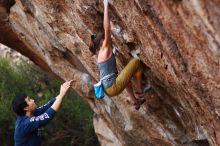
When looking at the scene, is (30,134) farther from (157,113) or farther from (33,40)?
(33,40)

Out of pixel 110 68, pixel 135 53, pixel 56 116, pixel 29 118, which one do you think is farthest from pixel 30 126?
pixel 56 116

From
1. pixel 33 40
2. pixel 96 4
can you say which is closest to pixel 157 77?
pixel 96 4

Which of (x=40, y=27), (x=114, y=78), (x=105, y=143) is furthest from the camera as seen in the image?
(x=105, y=143)

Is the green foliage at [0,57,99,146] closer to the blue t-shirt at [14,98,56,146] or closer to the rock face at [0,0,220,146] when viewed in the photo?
the rock face at [0,0,220,146]

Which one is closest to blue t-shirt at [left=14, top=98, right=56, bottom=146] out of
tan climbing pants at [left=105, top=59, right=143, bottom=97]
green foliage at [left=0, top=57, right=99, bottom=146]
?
tan climbing pants at [left=105, top=59, right=143, bottom=97]

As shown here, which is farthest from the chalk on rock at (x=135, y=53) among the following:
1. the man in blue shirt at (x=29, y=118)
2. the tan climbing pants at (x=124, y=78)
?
the man in blue shirt at (x=29, y=118)

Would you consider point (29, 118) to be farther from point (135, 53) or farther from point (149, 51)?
point (149, 51)

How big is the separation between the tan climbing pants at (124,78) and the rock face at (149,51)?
0.60ft

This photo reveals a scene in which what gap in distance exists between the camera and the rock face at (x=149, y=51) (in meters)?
5.23

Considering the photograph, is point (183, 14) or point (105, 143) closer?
point (183, 14)

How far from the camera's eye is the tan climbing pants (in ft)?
21.8

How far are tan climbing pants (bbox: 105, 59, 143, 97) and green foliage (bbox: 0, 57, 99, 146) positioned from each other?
1104 centimetres

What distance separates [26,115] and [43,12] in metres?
2.05

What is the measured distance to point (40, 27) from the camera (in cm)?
914
